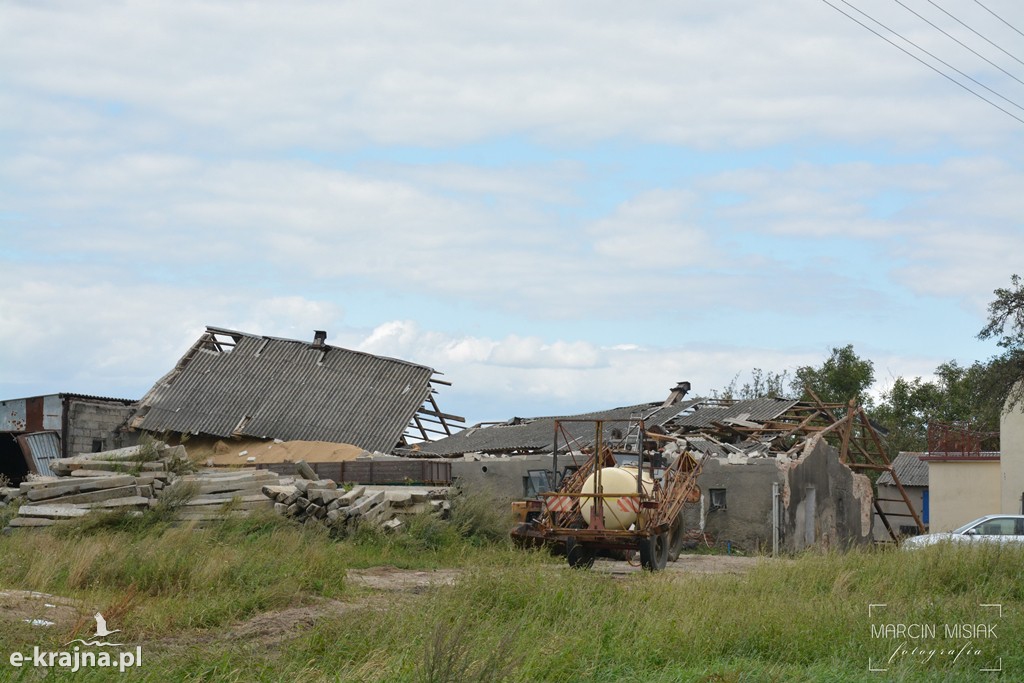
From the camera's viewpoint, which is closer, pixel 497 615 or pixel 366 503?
pixel 497 615

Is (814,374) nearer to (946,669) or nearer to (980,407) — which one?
(980,407)

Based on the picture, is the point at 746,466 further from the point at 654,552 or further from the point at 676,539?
the point at 654,552

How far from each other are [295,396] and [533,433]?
924cm

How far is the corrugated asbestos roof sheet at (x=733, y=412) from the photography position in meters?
30.5

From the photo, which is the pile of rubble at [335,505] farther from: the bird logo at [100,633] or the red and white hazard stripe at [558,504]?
the bird logo at [100,633]

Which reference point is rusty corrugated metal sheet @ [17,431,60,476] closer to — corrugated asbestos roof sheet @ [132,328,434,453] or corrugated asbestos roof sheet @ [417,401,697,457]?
corrugated asbestos roof sheet @ [132,328,434,453]

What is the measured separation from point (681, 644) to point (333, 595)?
14.6 ft

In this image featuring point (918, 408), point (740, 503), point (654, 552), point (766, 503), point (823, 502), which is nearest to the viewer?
point (654, 552)

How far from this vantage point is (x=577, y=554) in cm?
1723

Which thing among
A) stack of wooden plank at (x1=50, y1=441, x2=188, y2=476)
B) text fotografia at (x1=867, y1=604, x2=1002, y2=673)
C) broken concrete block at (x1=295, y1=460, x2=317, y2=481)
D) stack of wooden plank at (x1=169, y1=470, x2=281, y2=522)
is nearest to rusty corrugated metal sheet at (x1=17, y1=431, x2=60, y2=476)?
broken concrete block at (x1=295, y1=460, x2=317, y2=481)

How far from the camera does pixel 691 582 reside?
13.4 meters

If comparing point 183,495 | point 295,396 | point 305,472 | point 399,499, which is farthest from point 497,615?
point 295,396

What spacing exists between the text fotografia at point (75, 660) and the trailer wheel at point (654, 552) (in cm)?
998

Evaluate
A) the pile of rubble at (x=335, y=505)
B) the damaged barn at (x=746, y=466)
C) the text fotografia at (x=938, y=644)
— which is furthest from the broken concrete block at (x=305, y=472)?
the text fotografia at (x=938, y=644)
